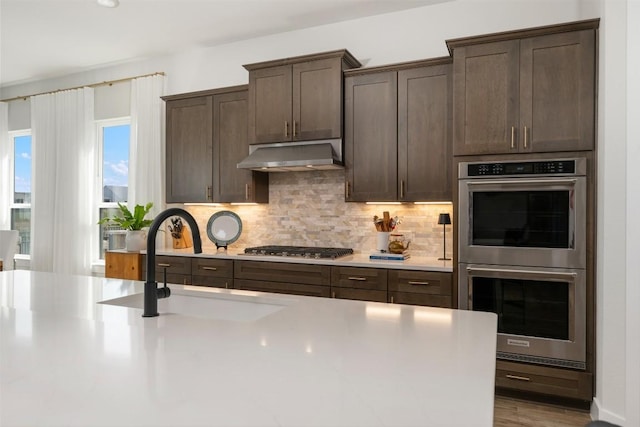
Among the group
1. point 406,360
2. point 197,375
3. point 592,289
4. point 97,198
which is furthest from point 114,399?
point 97,198

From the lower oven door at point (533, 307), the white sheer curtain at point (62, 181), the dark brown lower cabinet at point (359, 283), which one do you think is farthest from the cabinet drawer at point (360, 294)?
the white sheer curtain at point (62, 181)

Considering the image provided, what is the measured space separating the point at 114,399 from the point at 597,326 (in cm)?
274

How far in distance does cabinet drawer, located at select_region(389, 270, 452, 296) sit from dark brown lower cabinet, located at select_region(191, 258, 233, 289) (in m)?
Result: 1.46

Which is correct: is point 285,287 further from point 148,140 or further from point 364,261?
point 148,140

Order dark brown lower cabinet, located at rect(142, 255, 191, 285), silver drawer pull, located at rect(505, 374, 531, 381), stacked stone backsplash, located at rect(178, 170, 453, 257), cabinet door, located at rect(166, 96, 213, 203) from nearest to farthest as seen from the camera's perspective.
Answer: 1. silver drawer pull, located at rect(505, 374, 531, 381)
2. stacked stone backsplash, located at rect(178, 170, 453, 257)
3. dark brown lower cabinet, located at rect(142, 255, 191, 285)
4. cabinet door, located at rect(166, 96, 213, 203)

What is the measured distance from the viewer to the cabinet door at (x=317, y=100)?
11.4 ft

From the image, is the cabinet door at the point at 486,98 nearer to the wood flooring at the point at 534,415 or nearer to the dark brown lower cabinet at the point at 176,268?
the wood flooring at the point at 534,415

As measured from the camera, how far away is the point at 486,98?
2852 mm

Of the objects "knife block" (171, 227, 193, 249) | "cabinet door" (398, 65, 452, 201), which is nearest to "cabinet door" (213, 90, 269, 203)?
"knife block" (171, 227, 193, 249)

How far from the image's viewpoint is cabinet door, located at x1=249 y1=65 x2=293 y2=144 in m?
3.68

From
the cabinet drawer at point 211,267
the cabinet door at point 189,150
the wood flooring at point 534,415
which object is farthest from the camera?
the cabinet door at point 189,150

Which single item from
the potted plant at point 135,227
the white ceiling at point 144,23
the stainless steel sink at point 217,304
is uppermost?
the white ceiling at point 144,23

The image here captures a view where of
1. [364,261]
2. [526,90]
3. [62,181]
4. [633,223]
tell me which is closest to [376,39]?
[526,90]

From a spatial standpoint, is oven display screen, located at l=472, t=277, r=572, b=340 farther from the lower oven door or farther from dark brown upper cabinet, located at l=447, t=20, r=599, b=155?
dark brown upper cabinet, located at l=447, t=20, r=599, b=155
